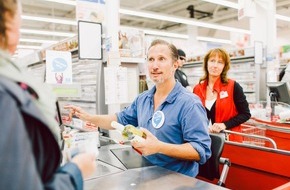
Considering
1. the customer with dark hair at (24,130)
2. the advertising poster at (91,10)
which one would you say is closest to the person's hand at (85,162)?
the customer with dark hair at (24,130)

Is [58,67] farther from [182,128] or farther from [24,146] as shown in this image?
[24,146]

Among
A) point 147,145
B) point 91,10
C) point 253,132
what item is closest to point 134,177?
point 147,145

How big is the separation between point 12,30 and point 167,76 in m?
1.57

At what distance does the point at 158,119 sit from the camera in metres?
2.08

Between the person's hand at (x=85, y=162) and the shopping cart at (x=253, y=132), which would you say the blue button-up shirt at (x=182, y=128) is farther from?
the shopping cart at (x=253, y=132)

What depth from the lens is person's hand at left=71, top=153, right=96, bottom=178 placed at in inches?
33.9

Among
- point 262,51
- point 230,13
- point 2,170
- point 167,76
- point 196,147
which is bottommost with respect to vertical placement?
point 196,147

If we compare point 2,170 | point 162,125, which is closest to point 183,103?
point 162,125

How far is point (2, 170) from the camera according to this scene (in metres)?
0.64

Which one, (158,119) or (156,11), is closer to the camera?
(158,119)

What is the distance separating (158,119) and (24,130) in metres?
1.45

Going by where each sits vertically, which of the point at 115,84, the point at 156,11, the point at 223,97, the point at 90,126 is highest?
the point at 156,11

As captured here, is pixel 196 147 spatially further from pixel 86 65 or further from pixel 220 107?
pixel 86 65

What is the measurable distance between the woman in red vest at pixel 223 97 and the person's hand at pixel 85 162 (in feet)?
7.58
